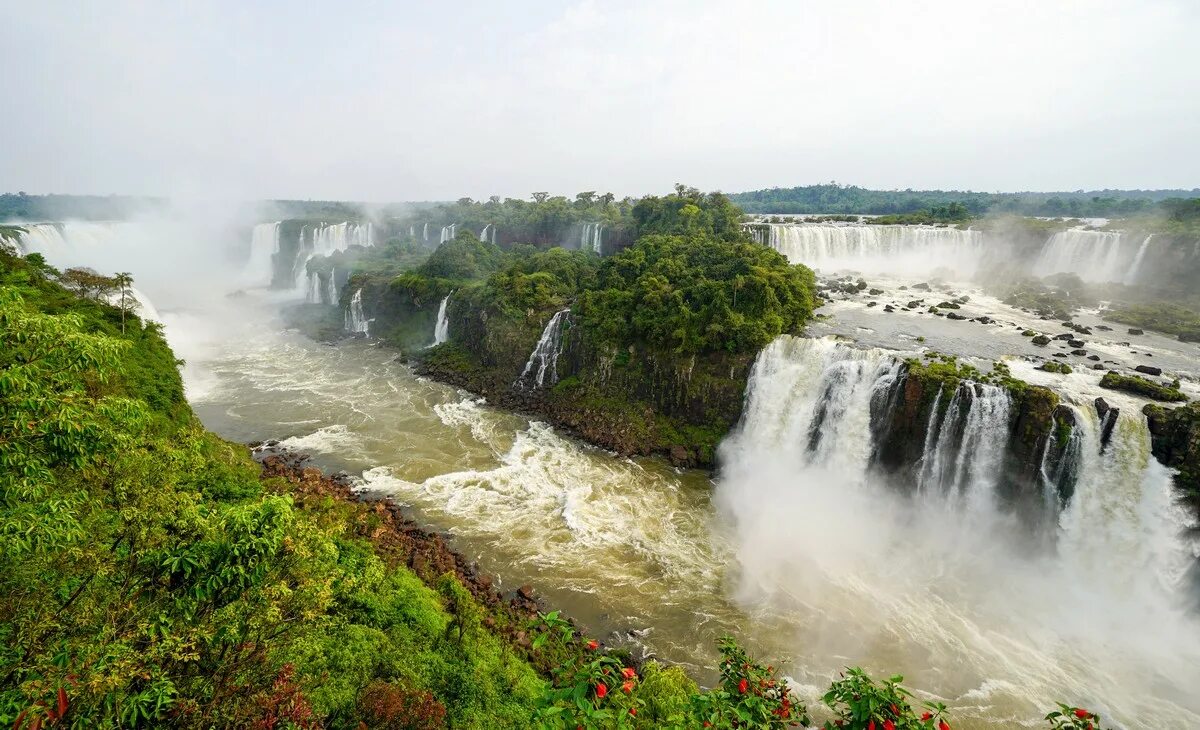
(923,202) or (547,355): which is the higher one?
(923,202)

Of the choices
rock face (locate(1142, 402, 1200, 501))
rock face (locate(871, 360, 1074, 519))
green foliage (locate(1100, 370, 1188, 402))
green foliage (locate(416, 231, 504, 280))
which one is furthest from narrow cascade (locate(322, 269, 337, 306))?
rock face (locate(1142, 402, 1200, 501))

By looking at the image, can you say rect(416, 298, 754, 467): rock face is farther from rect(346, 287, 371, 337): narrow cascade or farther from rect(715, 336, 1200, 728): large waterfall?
rect(346, 287, 371, 337): narrow cascade

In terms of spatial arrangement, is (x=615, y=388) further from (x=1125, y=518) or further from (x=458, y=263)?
(x=458, y=263)

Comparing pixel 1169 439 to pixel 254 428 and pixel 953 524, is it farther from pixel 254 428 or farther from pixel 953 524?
pixel 254 428

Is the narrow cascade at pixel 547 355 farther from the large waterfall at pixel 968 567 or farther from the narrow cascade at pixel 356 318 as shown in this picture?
the narrow cascade at pixel 356 318

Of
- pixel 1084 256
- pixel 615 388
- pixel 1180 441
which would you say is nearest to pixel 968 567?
pixel 1180 441

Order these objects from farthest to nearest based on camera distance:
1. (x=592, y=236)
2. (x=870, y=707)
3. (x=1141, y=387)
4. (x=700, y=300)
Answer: (x=592, y=236), (x=700, y=300), (x=1141, y=387), (x=870, y=707)

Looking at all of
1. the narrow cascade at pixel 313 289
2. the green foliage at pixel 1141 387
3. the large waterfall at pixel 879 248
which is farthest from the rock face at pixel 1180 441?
the narrow cascade at pixel 313 289
